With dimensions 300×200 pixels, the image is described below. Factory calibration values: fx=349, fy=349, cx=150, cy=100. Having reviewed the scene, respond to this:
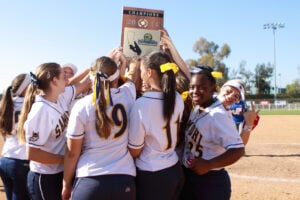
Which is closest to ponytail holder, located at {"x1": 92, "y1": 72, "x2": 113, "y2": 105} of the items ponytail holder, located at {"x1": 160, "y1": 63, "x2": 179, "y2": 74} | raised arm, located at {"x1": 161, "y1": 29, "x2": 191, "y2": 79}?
ponytail holder, located at {"x1": 160, "y1": 63, "x2": 179, "y2": 74}

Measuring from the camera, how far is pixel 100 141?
9.12 ft

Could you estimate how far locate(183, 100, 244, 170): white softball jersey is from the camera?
10.0 ft

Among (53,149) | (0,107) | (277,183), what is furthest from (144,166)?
(277,183)

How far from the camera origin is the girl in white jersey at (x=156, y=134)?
2.91 meters

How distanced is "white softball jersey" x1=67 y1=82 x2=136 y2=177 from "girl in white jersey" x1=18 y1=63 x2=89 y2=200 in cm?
38

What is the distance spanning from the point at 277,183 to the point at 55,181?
543 centimetres

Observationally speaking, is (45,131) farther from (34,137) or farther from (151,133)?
(151,133)

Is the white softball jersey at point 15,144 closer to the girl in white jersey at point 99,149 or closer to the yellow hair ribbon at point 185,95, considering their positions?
the girl in white jersey at point 99,149

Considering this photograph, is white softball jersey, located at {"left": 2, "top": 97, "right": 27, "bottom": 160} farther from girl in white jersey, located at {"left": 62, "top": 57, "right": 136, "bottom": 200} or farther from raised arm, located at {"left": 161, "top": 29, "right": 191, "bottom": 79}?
raised arm, located at {"left": 161, "top": 29, "right": 191, "bottom": 79}

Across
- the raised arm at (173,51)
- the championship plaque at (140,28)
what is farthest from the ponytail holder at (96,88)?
the championship plaque at (140,28)

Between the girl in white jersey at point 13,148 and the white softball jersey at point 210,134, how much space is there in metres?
1.77

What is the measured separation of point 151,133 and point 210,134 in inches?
23.6

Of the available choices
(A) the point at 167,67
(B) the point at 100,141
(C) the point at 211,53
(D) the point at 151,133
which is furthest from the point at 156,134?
(C) the point at 211,53

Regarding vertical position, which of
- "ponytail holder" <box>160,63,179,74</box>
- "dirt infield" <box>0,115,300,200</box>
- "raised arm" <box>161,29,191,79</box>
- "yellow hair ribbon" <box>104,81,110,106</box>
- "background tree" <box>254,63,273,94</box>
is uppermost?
"background tree" <box>254,63,273,94</box>
